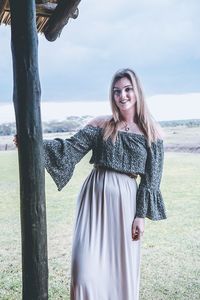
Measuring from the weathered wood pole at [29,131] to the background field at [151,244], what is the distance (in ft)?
1.39

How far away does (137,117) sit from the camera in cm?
250

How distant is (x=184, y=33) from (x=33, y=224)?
3684 millimetres

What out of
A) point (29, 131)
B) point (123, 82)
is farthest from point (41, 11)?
point (29, 131)

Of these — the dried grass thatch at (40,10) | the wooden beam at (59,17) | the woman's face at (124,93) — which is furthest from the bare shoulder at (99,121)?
the dried grass thatch at (40,10)

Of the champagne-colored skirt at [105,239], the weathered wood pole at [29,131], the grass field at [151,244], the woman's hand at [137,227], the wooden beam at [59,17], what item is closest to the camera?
the weathered wood pole at [29,131]

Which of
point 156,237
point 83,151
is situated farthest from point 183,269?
point 83,151

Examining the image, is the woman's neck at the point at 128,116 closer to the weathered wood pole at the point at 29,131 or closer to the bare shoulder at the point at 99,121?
the bare shoulder at the point at 99,121

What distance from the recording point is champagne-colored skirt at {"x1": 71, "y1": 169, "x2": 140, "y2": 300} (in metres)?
2.29

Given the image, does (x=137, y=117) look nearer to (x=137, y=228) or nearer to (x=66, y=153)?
(x=66, y=153)

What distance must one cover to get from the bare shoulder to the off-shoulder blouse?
28 mm

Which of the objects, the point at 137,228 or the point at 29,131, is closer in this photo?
the point at 29,131

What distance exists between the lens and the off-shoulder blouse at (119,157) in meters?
2.38

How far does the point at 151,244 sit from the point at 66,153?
10.5 feet

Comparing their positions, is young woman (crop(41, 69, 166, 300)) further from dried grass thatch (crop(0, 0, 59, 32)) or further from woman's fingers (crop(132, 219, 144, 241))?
dried grass thatch (crop(0, 0, 59, 32))
